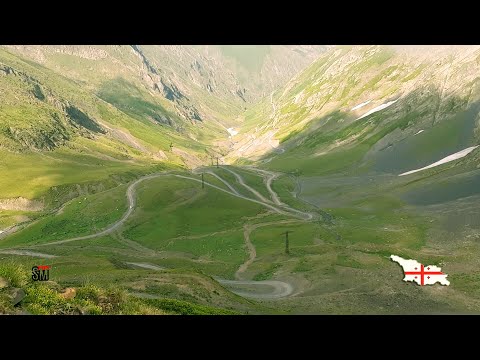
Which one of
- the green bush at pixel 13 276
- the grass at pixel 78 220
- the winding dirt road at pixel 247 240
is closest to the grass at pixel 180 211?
the winding dirt road at pixel 247 240

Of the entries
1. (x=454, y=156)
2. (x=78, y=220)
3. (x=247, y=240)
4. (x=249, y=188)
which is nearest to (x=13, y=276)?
(x=247, y=240)

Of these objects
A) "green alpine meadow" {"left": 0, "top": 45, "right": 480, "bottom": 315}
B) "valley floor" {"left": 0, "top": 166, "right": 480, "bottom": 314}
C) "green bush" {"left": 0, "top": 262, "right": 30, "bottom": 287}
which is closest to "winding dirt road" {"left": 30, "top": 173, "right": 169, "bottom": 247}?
"valley floor" {"left": 0, "top": 166, "right": 480, "bottom": 314}

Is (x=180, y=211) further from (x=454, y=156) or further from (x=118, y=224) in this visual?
(x=454, y=156)

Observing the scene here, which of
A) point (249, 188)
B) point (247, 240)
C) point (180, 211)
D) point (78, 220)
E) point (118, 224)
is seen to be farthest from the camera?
point (249, 188)

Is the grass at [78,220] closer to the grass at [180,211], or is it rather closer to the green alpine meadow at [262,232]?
the green alpine meadow at [262,232]

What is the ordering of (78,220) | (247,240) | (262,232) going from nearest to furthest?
(247,240) → (262,232) → (78,220)

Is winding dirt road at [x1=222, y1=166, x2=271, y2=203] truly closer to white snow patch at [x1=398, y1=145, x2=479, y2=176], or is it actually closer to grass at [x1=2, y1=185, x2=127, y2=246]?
grass at [x1=2, y1=185, x2=127, y2=246]

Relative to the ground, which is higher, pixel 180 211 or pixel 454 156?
pixel 454 156


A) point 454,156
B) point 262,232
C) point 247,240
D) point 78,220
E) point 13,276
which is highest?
point 454,156

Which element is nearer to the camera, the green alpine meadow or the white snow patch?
the green alpine meadow

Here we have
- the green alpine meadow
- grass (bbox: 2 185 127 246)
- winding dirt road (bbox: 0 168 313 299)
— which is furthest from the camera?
grass (bbox: 2 185 127 246)

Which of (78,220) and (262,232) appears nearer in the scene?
(262,232)

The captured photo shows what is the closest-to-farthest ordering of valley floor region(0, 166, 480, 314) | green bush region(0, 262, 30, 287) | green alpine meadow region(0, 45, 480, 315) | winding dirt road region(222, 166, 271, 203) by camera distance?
green bush region(0, 262, 30, 287)
green alpine meadow region(0, 45, 480, 315)
valley floor region(0, 166, 480, 314)
winding dirt road region(222, 166, 271, 203)
